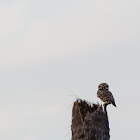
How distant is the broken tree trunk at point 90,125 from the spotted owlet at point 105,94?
5948 millimetres

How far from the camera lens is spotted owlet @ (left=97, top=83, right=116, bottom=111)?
16266 mm

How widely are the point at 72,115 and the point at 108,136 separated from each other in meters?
1.13

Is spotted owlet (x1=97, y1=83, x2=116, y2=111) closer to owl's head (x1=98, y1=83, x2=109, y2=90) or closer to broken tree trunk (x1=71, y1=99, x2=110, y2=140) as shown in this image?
owl's head (x1=98, y1=83, x2=109, y2=90)

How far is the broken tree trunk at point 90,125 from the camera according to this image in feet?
31.2

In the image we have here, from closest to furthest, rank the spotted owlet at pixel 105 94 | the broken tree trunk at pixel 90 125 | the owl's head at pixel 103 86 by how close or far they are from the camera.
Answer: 1. the broken tree trunk at pixel 90 125
2. the spotted owlet at pixel 105 94
3. the owl's head at pixel 103 86

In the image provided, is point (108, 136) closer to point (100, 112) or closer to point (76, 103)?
point (100, 112)

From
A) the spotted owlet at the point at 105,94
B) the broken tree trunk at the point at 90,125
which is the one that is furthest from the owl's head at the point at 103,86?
the broken tree trunk at the point at 90,125

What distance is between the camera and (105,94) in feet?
55.1

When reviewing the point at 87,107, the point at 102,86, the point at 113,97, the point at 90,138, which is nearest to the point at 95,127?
the point at 90,138

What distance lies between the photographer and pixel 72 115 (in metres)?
10.1

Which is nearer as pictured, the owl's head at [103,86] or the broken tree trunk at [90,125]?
the broken tree trunk at [90,125]

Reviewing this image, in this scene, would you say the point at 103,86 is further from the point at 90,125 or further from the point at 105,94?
the point at 90,125

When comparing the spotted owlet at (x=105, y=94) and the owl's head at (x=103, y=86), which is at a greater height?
the owl's head at (x=103, y=86)

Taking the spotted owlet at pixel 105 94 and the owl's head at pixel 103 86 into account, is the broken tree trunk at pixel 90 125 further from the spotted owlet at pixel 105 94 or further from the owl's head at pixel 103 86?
the owl's head at pixel 103 86
